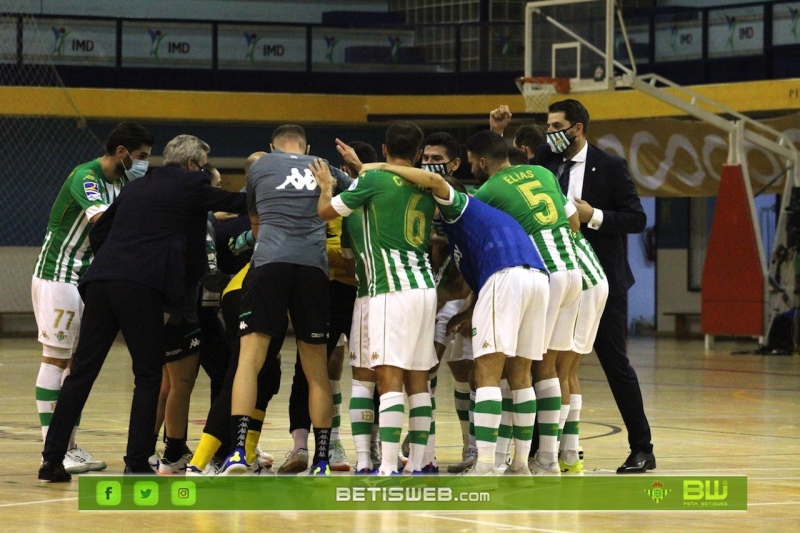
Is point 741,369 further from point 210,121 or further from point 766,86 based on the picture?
point 210,121

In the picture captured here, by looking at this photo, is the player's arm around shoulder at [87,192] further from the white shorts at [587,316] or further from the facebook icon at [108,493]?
the white shorts at [587,316]

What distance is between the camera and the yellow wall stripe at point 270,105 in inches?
879

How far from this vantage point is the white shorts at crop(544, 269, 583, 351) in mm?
7770

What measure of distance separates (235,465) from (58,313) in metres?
1.85

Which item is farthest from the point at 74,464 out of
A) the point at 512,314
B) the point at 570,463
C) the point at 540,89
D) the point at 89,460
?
the point at 540,89

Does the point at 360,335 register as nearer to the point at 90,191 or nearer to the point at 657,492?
the point at 657,492

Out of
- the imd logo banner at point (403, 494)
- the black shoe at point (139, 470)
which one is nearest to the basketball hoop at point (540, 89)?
the imd logo banner at point (403, 494)

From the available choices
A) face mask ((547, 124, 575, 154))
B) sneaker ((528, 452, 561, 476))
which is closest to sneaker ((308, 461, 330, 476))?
sneaker ((528, 452, 561, 476))

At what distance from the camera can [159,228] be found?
7.50 meters

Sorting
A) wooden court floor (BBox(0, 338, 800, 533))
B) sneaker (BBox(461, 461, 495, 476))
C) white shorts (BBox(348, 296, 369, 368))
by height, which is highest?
white shorts (BBox(348, 296, 369, 368))

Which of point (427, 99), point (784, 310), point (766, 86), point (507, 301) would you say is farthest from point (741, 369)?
point (507, 301)

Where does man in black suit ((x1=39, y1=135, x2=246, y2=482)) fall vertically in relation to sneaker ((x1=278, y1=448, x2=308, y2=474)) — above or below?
above

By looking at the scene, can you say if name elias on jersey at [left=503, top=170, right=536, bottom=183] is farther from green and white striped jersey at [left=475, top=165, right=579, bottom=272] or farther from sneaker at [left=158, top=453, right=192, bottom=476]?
sneaker at [left=158, top=453, right=192, bottom=476]

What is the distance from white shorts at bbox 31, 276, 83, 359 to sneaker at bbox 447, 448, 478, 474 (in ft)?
8.08
